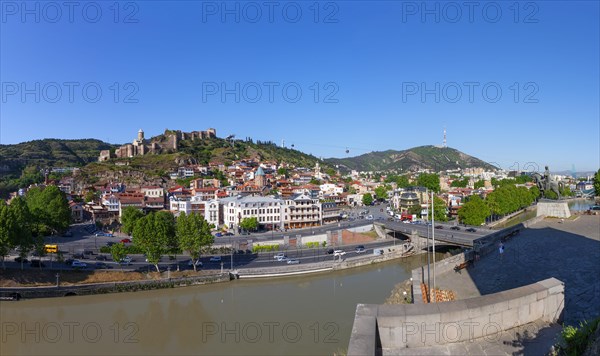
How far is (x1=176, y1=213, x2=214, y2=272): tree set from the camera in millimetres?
21125

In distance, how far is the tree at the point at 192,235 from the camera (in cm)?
2112

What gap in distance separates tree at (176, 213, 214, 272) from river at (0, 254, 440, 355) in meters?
2.39

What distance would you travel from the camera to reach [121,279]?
19.7 m

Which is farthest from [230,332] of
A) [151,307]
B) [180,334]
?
[151,307]

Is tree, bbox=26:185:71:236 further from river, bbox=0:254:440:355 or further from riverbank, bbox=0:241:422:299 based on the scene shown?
river, bbox=0:254:440:355

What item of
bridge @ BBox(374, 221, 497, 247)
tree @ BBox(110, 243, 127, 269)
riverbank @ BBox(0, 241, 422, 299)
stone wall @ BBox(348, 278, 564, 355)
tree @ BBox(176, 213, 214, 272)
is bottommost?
riverbank @ BBox(0, 241, 422, 299)

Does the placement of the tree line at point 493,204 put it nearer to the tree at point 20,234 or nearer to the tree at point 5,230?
the tree at point 20,234

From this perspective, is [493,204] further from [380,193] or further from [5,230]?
[5,230]

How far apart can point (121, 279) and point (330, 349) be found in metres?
12.6

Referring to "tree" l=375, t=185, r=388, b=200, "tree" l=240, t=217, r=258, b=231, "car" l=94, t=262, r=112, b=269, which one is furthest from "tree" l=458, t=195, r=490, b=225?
"tree" l=375, t=185, r=388, b=200

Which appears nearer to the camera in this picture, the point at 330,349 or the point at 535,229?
the point at 330,349

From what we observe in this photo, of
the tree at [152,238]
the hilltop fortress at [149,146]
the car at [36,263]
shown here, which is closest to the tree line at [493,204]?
the tree at [152,238]

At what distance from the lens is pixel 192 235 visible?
2133 cm

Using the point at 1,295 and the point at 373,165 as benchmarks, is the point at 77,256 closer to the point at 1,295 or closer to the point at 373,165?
the point at 1,295
